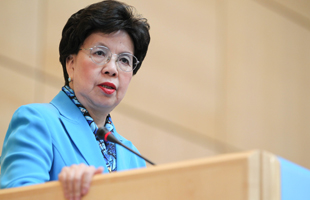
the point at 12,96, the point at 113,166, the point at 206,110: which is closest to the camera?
the point at 113,166

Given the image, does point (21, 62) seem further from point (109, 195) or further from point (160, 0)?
point (109, 195)

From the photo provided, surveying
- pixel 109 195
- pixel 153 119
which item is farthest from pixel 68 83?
pixel 153 119

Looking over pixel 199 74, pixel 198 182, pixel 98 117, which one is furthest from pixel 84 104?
pixel 199 74

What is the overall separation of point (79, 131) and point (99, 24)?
495 millimetres

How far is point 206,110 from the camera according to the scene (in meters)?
3.86

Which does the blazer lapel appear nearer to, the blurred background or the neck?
the neck

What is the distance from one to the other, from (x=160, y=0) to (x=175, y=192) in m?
3.09

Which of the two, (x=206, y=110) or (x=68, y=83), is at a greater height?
(x=206, y=110)

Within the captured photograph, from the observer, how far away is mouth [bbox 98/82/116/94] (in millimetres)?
1777

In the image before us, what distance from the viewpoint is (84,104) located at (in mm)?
1783

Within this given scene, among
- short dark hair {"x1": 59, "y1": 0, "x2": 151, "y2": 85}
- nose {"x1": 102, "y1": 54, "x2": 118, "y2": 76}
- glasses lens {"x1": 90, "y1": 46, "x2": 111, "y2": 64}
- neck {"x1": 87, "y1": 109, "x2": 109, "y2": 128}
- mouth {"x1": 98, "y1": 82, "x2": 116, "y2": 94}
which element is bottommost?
neck {"x1": 87, "y1": 109, "x2": 109, "y2": 128}

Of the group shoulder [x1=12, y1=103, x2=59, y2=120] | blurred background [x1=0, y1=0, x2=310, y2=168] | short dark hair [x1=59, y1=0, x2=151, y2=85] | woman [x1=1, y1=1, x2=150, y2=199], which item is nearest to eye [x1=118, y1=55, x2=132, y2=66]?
woman [x1=1, y1=1, x2=150, y2=199]

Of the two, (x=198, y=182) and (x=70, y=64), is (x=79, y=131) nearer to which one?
(x=70, y=64)

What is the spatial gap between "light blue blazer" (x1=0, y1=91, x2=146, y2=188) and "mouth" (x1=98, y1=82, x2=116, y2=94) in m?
0.15
